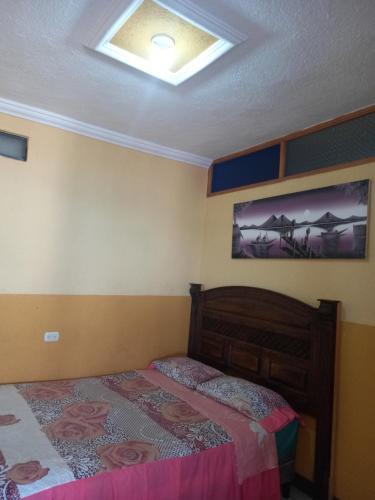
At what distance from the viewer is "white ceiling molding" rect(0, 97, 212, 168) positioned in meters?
→ 2.65

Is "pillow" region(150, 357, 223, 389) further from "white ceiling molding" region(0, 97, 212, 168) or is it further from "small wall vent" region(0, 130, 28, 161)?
"small wall vent" region(0, 130, 28, 161)

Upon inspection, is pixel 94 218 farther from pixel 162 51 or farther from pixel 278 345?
pixel 278 345

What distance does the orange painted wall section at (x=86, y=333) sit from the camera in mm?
2672

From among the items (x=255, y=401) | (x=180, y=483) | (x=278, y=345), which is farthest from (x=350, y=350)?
(x=180, y=483)

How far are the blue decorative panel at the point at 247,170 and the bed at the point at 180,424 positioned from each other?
0.98 m

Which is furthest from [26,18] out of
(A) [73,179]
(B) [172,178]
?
(B) [172,178]

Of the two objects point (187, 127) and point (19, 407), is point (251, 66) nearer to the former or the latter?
point (187, 127)

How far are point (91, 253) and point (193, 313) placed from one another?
1.15 m

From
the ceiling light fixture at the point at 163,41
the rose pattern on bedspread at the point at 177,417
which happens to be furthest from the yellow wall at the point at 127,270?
the ceiling light fixture at the point at 163,41

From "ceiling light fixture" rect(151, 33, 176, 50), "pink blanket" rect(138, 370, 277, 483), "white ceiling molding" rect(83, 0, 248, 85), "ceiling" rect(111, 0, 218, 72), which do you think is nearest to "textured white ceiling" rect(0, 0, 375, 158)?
"white ceiling molding" rect(83, 0, 248, 85)

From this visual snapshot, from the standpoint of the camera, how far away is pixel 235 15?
5.12 feet

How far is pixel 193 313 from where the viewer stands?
11.3 feet

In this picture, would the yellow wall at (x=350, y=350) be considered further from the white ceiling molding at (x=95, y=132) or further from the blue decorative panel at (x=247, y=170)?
the white ceiling molding at (x=95, y=132)

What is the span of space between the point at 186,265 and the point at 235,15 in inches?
91.1
